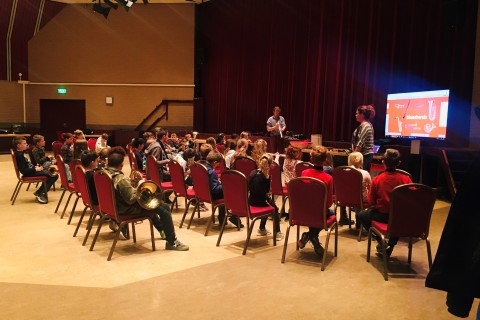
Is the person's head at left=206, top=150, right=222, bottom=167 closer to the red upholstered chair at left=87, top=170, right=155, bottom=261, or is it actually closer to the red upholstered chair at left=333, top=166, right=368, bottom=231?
the red upholstered chair at left=87, top=170, right=155, bottom=261

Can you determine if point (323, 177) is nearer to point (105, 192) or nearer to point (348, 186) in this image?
point (348, 186)

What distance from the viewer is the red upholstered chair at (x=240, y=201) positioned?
430 centimetres

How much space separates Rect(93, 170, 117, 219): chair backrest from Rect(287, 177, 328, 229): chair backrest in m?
1.72

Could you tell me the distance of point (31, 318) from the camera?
286 cm

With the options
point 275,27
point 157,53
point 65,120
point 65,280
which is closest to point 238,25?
point 275,27

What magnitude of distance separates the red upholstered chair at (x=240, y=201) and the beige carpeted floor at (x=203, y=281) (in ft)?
1.16

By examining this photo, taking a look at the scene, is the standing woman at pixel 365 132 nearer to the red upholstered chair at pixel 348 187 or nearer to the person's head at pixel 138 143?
the red upholstered chair at pixel 348 187

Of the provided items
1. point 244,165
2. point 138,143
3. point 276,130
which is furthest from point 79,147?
point 276,130

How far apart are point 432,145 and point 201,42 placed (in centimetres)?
982

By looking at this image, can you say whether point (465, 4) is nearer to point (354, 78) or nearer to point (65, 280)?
point (354, 78)

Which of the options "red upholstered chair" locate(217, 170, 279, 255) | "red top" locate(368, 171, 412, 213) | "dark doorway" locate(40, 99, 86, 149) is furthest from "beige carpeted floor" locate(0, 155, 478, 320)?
"dark doorway" locate(40, 99, 86, 149)

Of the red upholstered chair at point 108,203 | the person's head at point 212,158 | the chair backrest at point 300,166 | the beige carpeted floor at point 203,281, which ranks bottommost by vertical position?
the beige carpeted floor at point 203,281

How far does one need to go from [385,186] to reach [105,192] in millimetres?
2738

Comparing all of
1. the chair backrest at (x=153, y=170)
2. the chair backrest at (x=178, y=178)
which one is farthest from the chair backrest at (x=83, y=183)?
the chair backrest at (x=153, y=170)
